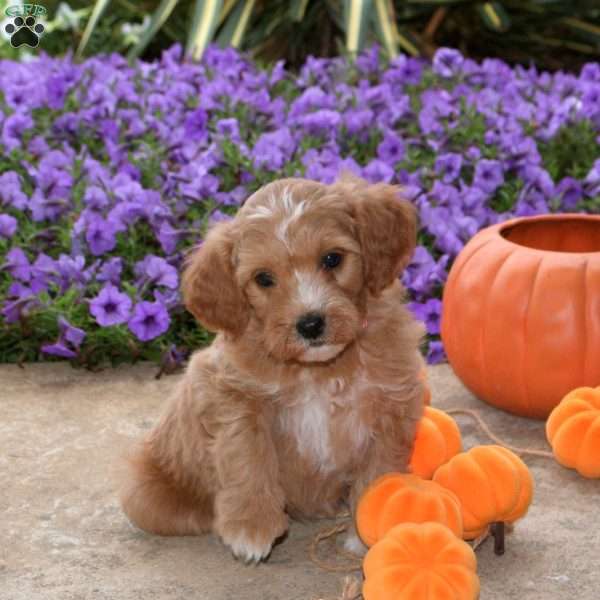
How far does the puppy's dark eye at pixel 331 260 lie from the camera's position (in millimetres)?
3760

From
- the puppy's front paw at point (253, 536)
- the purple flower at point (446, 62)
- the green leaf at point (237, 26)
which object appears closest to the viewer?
the puppy's front paw at point (253, 536)

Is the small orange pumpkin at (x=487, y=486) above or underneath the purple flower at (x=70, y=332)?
above

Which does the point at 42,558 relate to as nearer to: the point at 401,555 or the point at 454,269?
the point at 401,555

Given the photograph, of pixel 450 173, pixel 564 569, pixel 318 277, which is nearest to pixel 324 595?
pixel 564 569

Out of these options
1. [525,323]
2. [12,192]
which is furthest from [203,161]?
[525,323]

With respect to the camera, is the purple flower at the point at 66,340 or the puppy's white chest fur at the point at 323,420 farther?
the purple flower at the point at 66,340

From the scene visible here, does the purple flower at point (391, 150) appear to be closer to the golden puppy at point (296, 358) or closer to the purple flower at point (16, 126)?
the purple flower at point (16, 126)

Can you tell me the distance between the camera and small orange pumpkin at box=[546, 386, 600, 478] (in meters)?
4.49

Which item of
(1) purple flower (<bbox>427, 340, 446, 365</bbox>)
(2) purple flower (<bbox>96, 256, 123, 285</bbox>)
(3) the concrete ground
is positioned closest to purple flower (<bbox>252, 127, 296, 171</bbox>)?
(2) purple flower (<bbox>96, 256, 123, 285</bbox>)

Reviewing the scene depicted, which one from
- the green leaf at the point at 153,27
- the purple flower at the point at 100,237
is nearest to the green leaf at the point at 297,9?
the green leaf at the point at 153,27

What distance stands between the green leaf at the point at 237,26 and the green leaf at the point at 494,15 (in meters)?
2.14

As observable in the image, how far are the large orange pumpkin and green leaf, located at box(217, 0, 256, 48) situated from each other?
5.16 meters

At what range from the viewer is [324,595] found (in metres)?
3.85

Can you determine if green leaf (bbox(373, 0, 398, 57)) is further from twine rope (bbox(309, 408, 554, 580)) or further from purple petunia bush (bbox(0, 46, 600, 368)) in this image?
twine rope (bbox(309, 408, 554, 580))
